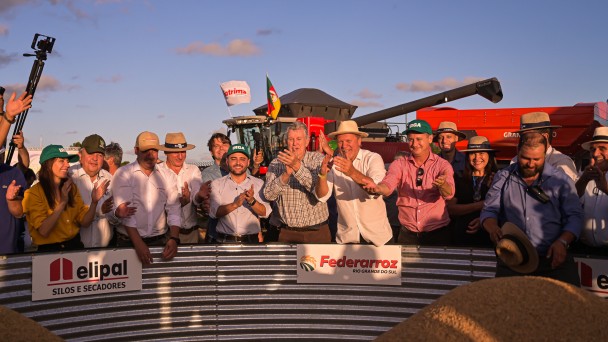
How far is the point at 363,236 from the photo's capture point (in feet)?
21.0

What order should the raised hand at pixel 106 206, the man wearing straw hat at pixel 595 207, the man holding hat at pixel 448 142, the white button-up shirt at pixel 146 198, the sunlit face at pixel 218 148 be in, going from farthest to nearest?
the sunlit face at pixel 218 148, the man holding hat at pixel 448 142, the white button-up shirt at pixel 146 198, the raised hand at pixel 106 206, the man wearing straw hat at pixel 595 207

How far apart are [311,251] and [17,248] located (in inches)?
126

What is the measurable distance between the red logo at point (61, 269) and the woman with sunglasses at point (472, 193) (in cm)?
406

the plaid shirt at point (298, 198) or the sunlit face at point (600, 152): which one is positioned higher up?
the sunlit face at point (600, 152)

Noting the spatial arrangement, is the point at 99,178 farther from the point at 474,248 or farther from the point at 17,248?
the point at 474,248

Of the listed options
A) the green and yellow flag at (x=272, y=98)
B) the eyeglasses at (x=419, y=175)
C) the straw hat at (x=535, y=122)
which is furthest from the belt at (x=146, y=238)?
the green and yellow flag at (x=272, y=98)

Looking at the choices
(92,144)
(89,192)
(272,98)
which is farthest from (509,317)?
(272,98)

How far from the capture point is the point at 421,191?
6348mm

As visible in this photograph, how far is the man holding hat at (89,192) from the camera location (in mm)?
6609

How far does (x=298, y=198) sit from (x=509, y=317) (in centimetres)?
470

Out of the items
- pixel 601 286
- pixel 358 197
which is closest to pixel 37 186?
pixel 358 197

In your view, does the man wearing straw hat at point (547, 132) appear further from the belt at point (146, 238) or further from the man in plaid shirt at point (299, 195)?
the belt at point (146, 238)

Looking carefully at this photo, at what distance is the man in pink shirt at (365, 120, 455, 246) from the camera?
6.34 metres

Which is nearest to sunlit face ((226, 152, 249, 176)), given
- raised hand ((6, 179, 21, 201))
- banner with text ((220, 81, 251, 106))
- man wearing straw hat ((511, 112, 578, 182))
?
raised hand ((6, 179, 21, 201))
